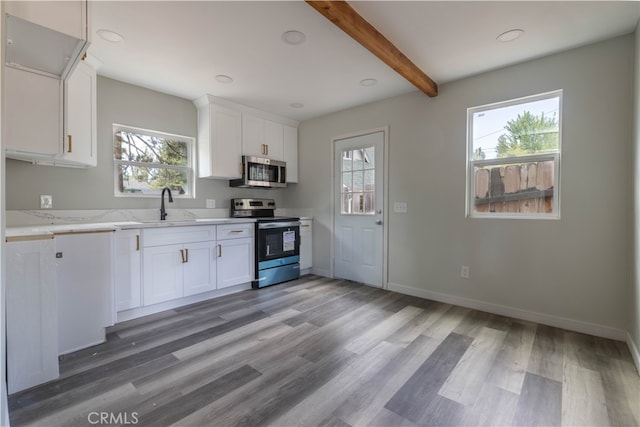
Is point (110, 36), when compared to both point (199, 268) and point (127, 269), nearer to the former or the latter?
point (127, 269)

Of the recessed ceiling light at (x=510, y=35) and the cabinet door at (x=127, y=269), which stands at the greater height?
the recessed ceiling light at (x=510, y=35)

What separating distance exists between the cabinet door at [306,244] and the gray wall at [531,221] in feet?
4.49

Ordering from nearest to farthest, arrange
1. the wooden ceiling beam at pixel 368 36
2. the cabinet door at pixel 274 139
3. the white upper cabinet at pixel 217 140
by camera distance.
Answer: the wooden ceiling beam at pixel 368 36, the white upper cabinet at pixel 217 140, the cabinet door at pixel 274 139

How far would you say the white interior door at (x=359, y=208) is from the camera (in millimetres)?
3809

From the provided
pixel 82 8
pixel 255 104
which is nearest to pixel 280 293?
pixel 255 104

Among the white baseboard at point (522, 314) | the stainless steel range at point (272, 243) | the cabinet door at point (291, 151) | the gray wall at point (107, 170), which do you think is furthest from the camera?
the cabinet door at point (291, 151)

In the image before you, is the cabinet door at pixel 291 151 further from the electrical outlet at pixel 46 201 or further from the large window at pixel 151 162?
the electrical outlet at pixel 46 201

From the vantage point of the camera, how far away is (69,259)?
210cm

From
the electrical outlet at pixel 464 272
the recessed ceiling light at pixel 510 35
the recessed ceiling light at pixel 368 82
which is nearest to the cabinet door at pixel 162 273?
the recessed ceiling light at pixel 368 82

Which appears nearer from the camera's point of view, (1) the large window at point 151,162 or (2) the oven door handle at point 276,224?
(1) the large window at point 151,162

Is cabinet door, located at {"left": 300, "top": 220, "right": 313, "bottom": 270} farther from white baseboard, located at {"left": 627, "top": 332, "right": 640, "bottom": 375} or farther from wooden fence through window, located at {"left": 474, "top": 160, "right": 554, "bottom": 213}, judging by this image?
white baseboard, located at {"left": 627, "top": 332, "right": 640, "bottom": 375}

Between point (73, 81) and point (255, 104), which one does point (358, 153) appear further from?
point (73, 81)

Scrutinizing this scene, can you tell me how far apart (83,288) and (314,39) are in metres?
2.67


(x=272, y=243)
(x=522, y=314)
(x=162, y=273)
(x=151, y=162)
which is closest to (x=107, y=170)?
(x=151, y=162)
